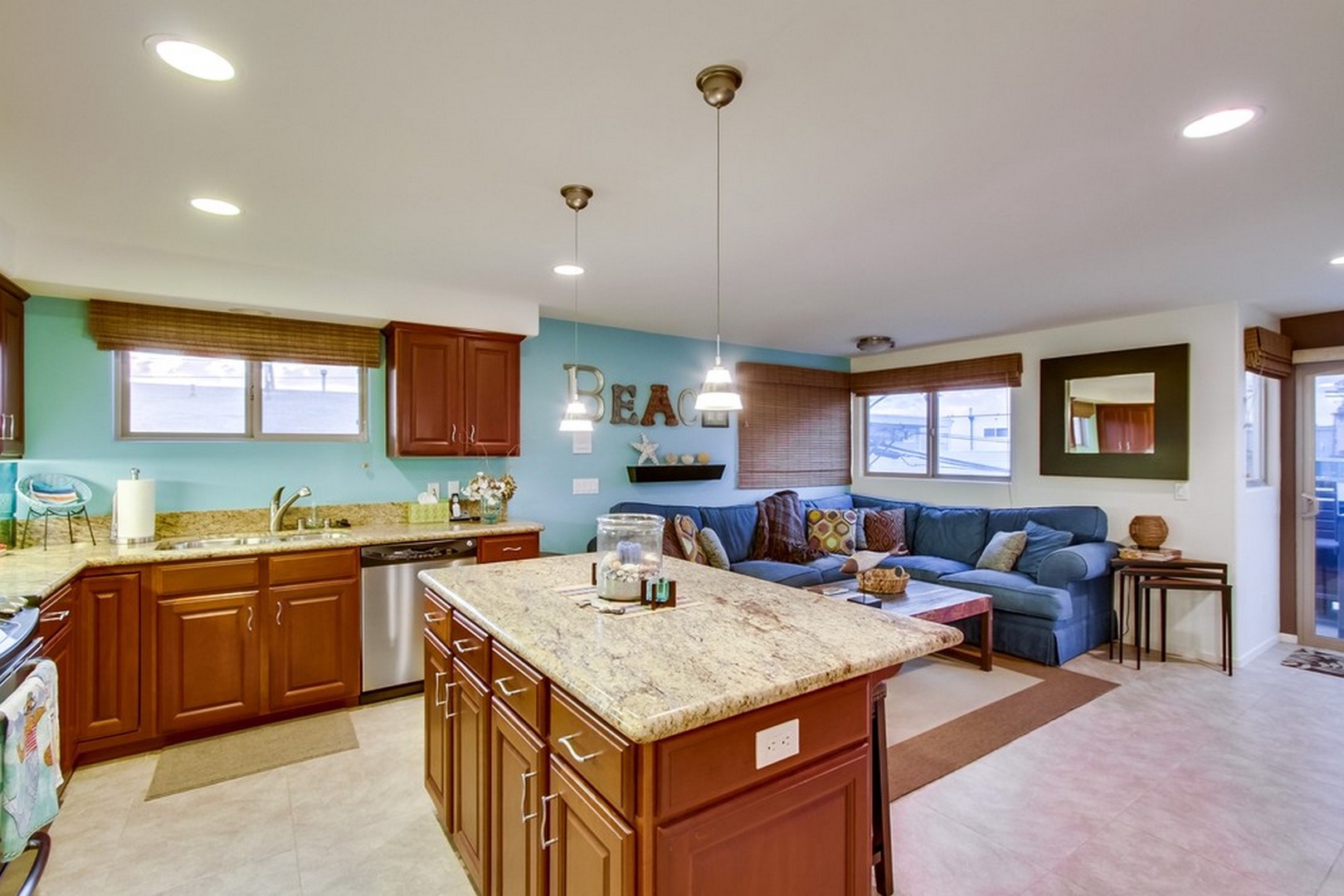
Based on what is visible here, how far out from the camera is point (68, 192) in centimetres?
241

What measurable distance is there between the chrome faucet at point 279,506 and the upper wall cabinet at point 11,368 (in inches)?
42.6

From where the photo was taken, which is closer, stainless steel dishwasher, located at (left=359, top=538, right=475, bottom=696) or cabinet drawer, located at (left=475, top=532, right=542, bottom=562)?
stainless steel dishwasher, located at (left=359, top=538, right=475, bottom=696)

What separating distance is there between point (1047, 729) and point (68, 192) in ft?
16.3

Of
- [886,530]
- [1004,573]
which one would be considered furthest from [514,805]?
[886,530]

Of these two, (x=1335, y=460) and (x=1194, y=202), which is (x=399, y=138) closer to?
(x=1194, y=202)

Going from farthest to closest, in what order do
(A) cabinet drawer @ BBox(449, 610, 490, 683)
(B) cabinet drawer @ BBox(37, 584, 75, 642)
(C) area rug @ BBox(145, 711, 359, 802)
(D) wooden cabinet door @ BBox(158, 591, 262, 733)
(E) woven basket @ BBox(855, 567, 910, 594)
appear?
(E) woven basket @ BBox(855, 567, 910, 594) < (D) wooden cabinet door @ BBox(158, 591, 262, 733) < (C) area rug @ BBox(145, 711, 359, 802) < (B) cabinet drawer @ BBox(37, 584, 75, 642) < (A) cabinet drawer @ BBox(449, 610, 490, 683)

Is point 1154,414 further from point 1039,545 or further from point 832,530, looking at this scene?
point 832,530

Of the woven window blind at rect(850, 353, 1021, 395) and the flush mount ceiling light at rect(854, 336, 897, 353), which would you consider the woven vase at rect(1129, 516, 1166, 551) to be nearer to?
the woven window blind at rect(850, 353, 1021, 395)

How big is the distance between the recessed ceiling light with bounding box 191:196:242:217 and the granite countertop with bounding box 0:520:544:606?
1.57m

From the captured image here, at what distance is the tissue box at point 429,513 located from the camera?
4090 millimetres

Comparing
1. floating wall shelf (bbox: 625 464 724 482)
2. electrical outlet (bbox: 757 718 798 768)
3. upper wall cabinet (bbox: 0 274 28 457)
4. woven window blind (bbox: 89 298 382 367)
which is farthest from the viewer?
floating wall shelf (bbox: 625 464 724 482)

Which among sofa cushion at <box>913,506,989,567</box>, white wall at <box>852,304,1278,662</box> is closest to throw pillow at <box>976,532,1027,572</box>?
sofa cushion at <box>913,506,989,567</box>

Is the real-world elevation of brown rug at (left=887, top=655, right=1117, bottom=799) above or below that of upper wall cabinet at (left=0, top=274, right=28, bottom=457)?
below

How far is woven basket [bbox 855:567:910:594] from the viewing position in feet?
12.9
